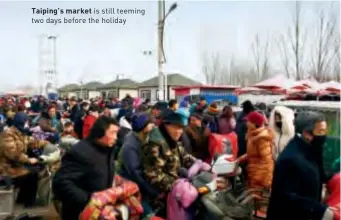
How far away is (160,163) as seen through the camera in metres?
4.06

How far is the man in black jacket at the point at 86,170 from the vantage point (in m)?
3.32

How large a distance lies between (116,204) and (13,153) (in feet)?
8.99

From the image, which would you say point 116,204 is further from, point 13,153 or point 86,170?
point 13,153

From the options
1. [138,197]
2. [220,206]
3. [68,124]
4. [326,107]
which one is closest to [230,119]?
[326,107]

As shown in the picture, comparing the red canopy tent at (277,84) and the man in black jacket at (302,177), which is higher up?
the red canopy tent at (277,84)

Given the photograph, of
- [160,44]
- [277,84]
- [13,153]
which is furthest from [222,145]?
[277,84]

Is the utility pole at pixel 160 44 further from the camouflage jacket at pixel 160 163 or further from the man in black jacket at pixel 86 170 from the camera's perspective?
the man in black jacket at pixel 86 170

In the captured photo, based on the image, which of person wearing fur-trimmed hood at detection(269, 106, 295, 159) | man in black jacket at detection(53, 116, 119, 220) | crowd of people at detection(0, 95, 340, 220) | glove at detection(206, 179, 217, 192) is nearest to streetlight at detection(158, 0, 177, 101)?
crowd of people at detection(0, 95, 340, 220)

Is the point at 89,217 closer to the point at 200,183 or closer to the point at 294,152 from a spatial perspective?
the point at 200,183

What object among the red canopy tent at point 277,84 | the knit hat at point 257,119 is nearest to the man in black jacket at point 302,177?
the knit hat at point 257,119

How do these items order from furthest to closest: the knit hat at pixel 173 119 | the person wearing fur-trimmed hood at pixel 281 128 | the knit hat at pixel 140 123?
the person wearing fur-trimmed hood at pixel 281 128, the knit hat at pixel 140 123, the knit hat at pixel 173 119

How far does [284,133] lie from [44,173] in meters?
3.54

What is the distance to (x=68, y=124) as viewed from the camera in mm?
7484

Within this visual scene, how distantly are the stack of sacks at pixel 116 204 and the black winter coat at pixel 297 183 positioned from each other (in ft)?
3.67
